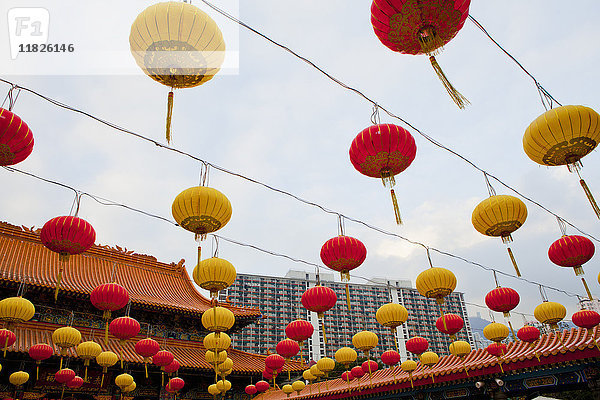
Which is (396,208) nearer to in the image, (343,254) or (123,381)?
(343,254)

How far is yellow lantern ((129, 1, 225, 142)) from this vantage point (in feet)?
9.80

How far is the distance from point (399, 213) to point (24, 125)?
13.3 feet

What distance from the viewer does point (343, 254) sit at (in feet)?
19.8

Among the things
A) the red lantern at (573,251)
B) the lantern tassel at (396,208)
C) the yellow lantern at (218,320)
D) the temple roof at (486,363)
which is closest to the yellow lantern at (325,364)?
the temple roof at (486,363)

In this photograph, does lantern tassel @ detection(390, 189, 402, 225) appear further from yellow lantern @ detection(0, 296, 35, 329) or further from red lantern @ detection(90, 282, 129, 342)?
yellow lantern @ detection(0, 296, 35, 329)

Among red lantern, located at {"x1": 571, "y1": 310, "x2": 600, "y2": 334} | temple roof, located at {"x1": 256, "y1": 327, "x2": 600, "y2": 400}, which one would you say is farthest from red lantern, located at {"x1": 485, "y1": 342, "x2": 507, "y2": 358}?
red lantern, located at {"x1": 571, "y1": 310, "x2": 600, "y2": 334}

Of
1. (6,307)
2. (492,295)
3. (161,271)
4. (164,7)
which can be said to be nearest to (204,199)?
(164,7)

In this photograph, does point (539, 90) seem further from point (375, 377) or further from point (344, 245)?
point (375, 377)

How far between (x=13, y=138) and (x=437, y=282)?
6.87 metres

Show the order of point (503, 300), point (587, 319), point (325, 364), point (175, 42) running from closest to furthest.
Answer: point (175, 42) → point (503, 300) → point (587, 319) → point (325, 364)

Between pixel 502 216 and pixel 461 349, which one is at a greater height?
pixel 502 216

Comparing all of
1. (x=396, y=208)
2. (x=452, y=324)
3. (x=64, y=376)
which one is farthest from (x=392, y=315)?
(x=64, y=376)

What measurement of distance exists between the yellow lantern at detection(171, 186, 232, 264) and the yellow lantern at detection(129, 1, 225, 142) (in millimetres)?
1593

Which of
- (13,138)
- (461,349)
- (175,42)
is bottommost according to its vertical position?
(461,349)
